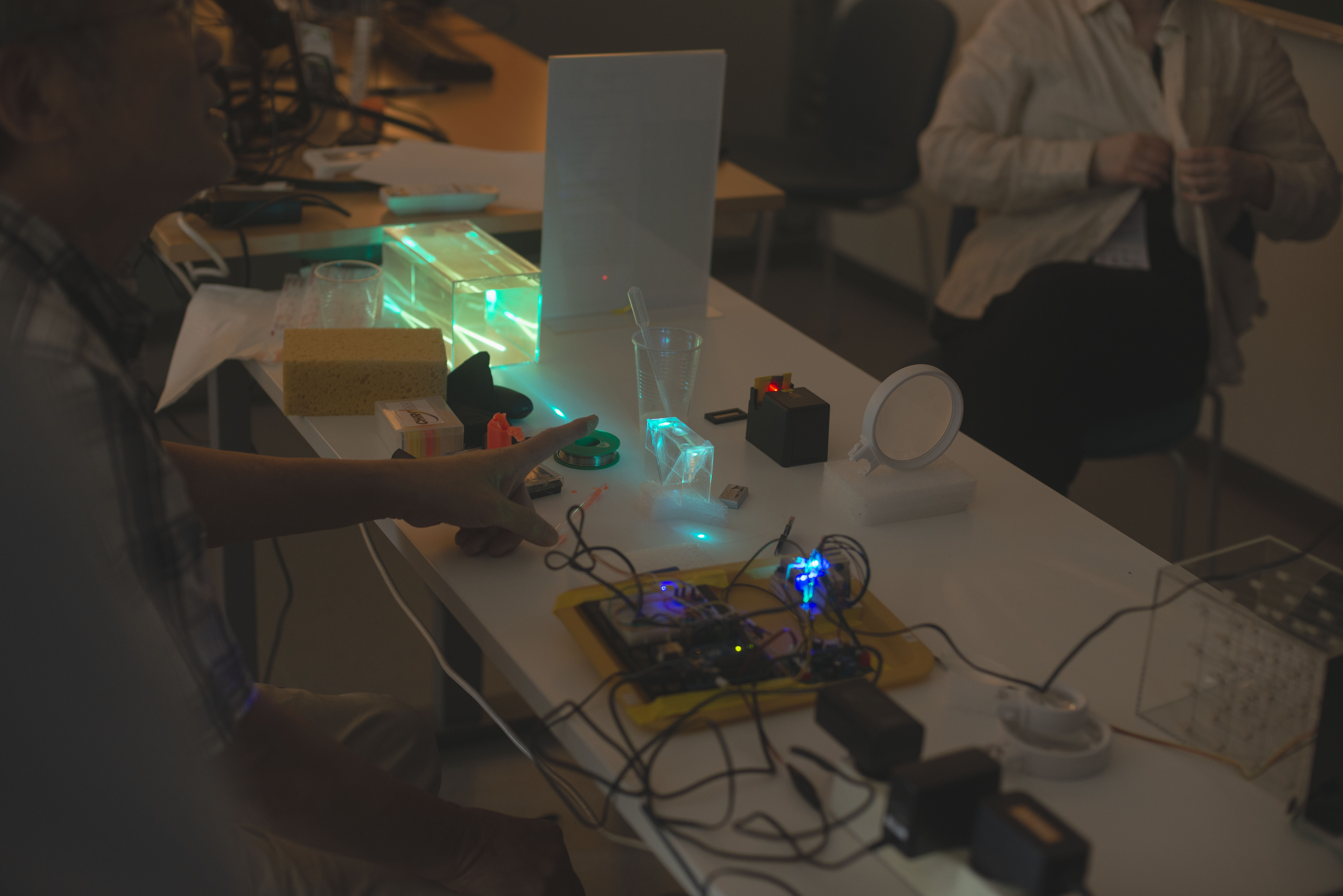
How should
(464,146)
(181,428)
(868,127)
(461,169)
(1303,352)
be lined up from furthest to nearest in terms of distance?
(868,127) < (1303,352) < (181,428) < (464,146) < (461,169)

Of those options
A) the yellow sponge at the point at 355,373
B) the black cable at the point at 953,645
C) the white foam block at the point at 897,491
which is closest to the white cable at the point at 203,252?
the yellow sponge at the point at 355,373

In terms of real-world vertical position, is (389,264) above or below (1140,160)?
below

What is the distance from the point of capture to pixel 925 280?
379 centimetres

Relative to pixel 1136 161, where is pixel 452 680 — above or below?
below

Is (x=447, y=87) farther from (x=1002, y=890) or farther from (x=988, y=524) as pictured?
(x=1002, y=890)

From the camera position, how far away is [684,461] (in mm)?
1230

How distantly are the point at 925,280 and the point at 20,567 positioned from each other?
3.37 metres

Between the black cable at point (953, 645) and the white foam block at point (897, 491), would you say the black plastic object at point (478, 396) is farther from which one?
the black cable at point (953, 645)

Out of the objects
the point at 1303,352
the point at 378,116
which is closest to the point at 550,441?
the point at 378,116

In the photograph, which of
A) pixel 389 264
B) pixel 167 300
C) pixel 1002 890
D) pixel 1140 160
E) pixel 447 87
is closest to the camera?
pixel 1002 890

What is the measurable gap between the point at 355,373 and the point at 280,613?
3.67 feet

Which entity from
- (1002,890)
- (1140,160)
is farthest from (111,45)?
(1140,160)

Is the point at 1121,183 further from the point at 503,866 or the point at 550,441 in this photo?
the point at 503,866

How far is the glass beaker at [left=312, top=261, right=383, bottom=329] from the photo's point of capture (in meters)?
1.56
